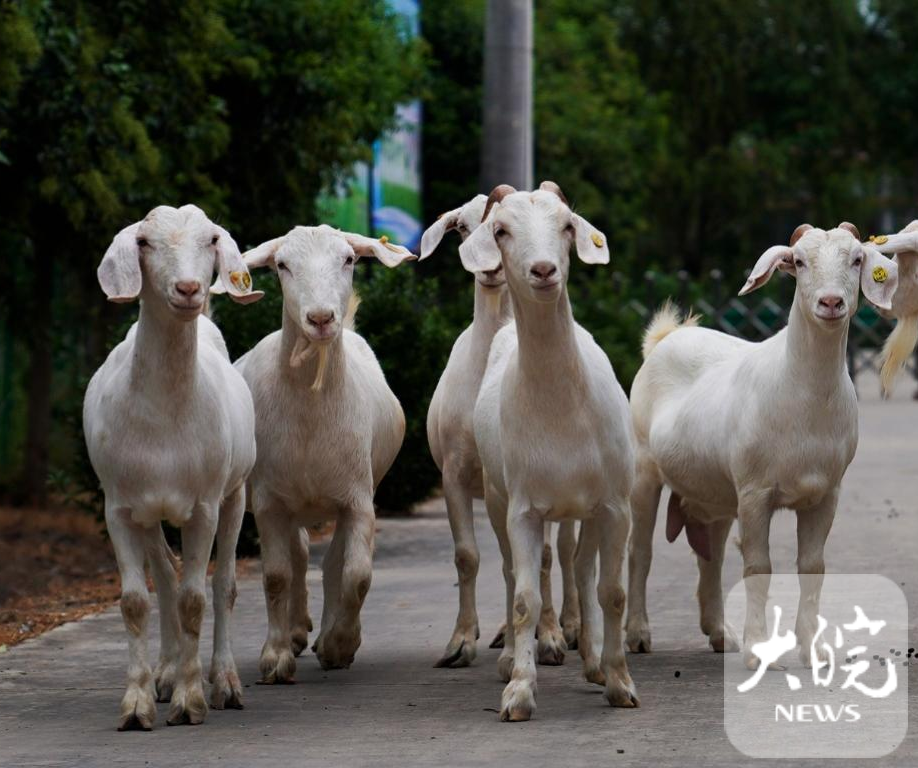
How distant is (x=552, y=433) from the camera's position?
817cm

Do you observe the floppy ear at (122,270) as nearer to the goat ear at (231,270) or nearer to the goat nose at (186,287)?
the goat nose at (186,287)

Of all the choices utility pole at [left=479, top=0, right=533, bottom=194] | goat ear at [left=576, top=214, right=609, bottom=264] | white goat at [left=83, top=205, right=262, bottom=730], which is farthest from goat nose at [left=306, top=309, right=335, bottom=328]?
utility pole at [left=479, top=0, right=533, bottom=194]

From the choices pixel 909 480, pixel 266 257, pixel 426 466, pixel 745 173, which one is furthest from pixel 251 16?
pixel 745 173

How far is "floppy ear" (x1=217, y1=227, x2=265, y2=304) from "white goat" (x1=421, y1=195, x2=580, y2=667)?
4.70 feet

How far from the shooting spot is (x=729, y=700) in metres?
8.08

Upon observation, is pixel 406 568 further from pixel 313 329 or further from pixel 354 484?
pixel 313 329

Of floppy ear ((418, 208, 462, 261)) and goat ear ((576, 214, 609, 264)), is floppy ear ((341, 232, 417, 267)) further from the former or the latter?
goat ear ((576, 214, 609, 264))

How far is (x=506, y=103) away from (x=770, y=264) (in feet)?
30.9

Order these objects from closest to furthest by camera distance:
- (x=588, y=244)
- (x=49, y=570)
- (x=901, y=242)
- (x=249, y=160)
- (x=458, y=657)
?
(x=588, y=244)
(x=901, y=242)
(x=458, y=657)
(x=49, y=570)
(x=249, y=160)

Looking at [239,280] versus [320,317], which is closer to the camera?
[239,280]

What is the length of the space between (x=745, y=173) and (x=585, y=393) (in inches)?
1634

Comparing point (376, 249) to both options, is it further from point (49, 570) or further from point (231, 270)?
point (49, 570)

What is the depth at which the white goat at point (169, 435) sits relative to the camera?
800 centimetres

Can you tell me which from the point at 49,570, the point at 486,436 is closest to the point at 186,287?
the point at 486,436
